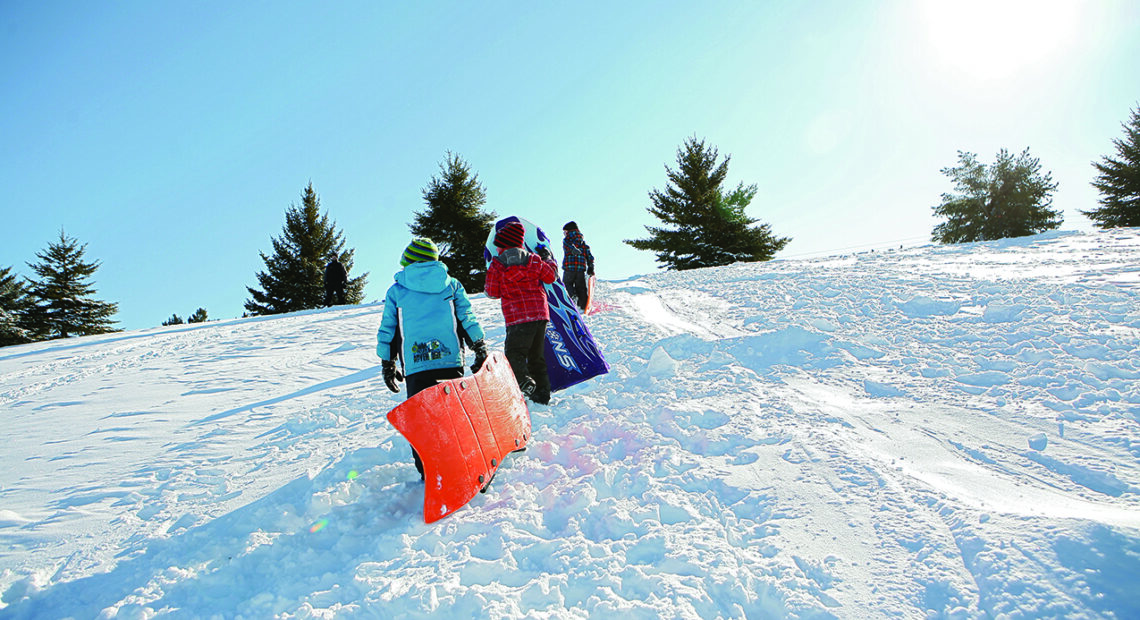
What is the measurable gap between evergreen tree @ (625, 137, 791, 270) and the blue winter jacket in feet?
80.0

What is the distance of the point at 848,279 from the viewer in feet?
33.2

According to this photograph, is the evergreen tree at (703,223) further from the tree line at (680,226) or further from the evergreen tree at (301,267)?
the evergreen tree at (301,267)

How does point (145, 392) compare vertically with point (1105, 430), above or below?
above

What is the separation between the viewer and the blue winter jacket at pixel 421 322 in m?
3.83

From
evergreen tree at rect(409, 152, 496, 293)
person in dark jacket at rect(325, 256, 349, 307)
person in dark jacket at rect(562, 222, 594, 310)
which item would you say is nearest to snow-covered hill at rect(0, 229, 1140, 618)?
person in dark jacket at rect(562, 222, 594, 310)

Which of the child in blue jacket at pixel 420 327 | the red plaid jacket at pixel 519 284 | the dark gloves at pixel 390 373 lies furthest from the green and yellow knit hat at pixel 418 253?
the red plaid jacket at pixel 519 284

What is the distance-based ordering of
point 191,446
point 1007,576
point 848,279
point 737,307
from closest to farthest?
point 1007,576 → point 191,446 → point 737,307 → point 848,279

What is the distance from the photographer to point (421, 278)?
3.86 m

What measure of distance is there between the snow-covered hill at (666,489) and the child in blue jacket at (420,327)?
790 millimetres

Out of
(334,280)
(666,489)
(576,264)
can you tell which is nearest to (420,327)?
(666,489)

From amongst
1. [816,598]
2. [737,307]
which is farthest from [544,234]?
[816,598]

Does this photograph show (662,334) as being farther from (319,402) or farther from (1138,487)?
(1138,487)

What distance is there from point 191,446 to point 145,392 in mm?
2534

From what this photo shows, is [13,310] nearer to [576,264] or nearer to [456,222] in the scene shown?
[456,222]
